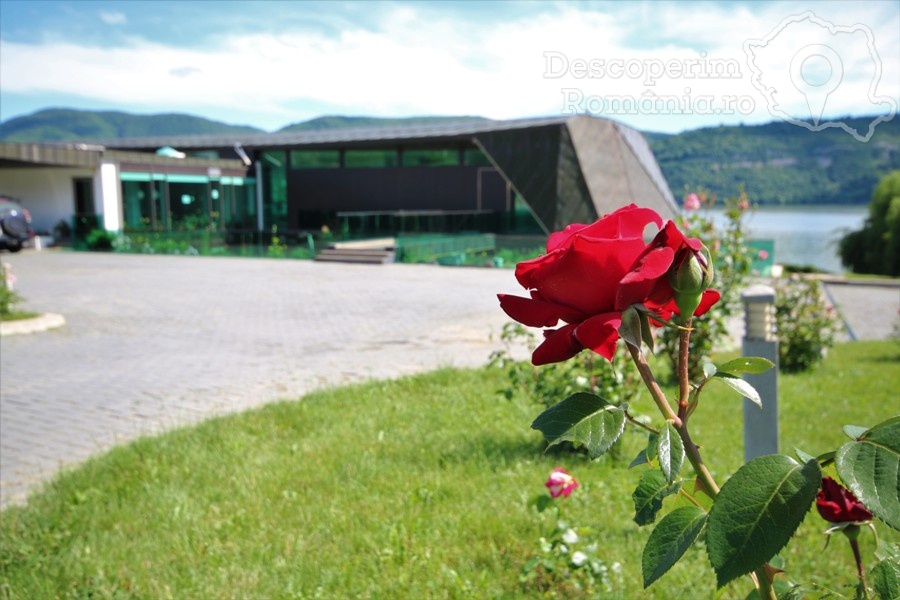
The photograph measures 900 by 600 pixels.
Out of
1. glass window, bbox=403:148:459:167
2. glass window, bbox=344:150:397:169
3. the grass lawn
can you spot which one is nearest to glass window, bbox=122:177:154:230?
glass window, bbox=344:150:397:169

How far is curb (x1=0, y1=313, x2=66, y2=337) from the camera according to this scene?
33.8 ft

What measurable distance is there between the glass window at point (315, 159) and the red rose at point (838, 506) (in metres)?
35.3

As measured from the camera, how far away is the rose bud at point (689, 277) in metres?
0.82

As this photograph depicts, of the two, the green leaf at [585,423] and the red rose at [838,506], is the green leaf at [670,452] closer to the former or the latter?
the green leaf at [585,423]

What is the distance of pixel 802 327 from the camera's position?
8.33m

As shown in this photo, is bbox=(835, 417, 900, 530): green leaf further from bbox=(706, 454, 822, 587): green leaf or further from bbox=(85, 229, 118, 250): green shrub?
bbox=(85, 229, 118, 250): green shrub

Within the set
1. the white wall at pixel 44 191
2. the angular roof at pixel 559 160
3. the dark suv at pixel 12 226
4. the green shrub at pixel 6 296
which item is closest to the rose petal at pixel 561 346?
the green shrub at pixel 6 296

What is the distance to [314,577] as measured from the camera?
294 centimetres

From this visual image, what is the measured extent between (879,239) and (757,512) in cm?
5348

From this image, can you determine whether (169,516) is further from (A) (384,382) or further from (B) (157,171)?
(B) (157,171)

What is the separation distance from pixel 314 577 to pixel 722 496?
2502 millimetres

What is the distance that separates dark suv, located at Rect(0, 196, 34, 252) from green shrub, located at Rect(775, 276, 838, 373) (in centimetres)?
2477

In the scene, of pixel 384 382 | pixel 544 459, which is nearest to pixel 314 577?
pixel 544 459

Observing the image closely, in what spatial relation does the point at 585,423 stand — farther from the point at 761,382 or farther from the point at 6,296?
the point at 6,296
